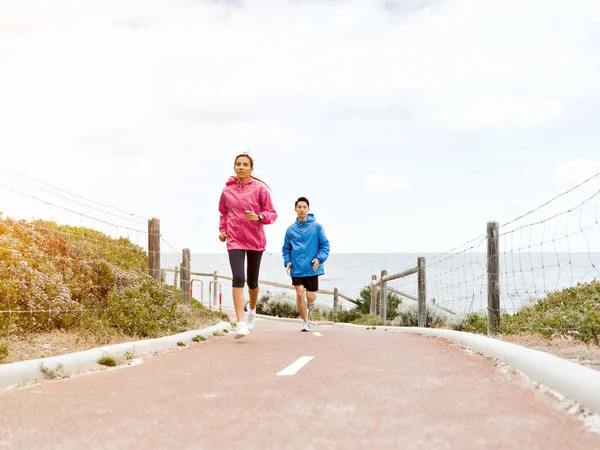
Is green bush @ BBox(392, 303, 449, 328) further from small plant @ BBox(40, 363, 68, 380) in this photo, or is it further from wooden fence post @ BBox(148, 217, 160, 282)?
small plant @ BBox(40, 363, 68, 380)

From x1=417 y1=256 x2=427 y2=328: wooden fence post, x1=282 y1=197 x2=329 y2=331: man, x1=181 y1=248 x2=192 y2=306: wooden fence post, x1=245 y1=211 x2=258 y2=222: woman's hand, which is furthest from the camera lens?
x1=181 y1=248 x2=192 y2=306: wooden fence post

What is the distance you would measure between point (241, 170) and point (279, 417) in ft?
19.9

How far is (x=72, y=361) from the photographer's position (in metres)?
5.80

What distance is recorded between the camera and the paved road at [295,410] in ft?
9.79

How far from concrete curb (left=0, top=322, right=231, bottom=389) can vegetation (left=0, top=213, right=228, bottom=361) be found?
1.60ft

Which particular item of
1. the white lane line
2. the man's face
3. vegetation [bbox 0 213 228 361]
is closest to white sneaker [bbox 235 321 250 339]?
vegetation [bbox 0 213 228 361]

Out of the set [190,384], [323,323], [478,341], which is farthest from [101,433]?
[323,323]

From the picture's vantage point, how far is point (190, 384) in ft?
15.5

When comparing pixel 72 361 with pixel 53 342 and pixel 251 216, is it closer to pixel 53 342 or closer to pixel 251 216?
pixel 53 342

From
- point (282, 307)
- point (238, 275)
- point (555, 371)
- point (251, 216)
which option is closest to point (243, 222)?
point (251, 216)

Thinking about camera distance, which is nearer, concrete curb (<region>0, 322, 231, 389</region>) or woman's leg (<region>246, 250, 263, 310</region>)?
concrete curb (<region>0, 322, 231, 389</region>)

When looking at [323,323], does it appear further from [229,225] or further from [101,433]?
[101,433]

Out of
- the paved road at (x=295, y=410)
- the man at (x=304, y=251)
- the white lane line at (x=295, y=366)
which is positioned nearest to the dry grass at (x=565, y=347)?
the paved road at (x=295, y=410)

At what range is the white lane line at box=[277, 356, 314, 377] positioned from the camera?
16.8 feet
